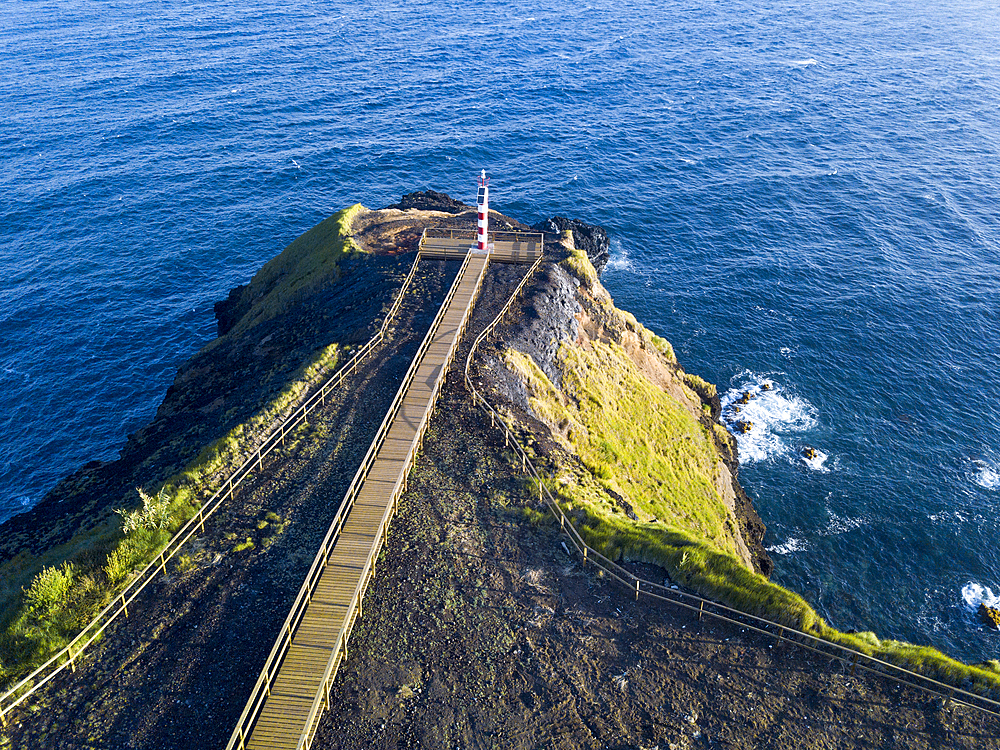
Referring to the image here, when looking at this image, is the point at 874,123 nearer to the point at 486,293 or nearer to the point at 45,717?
the point at 486,293

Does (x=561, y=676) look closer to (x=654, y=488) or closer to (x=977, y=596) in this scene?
(x=654, y=488)

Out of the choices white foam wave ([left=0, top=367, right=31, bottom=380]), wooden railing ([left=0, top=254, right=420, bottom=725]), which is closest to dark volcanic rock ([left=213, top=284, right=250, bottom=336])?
white foam wave ([left=0, top=367, right=31, bottom=380])

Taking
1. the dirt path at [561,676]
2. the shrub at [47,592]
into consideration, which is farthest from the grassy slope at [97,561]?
the dirt path at [561,676]

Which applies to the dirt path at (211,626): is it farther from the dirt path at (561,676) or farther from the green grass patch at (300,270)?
the green grass patch at (300,270)

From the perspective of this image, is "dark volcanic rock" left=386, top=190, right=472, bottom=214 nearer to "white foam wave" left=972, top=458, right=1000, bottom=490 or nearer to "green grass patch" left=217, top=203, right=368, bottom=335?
"green grass patch" left=217, top=203, right=368, bottom=335

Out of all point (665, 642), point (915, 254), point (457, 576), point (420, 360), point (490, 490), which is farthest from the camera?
point (915, 254)

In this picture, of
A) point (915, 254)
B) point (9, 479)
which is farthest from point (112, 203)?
point (915, 254)
